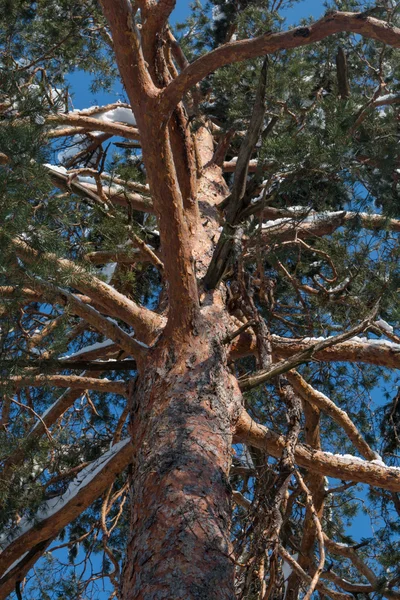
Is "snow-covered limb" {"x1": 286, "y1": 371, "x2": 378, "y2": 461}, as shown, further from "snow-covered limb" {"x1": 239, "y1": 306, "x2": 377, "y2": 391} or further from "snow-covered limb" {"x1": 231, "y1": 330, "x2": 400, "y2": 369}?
"snow-covered limb" {"x1": 239, "y1": 306, "x2": 377, "y2": 391}

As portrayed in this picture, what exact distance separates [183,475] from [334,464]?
1.02 meters

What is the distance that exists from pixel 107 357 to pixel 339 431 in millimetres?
1947

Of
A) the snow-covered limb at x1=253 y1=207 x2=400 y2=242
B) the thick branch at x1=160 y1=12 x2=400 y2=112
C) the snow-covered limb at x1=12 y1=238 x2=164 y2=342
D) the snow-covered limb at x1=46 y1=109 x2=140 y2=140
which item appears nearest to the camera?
the thick branch at x1=160 y1=12 x2=400 y2=112

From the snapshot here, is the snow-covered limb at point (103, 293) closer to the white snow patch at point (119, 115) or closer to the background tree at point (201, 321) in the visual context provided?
the background tree at point (201, 321)

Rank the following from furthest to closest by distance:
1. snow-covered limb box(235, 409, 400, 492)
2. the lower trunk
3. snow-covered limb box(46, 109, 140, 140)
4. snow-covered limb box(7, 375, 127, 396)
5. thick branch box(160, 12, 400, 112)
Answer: snow-covered limb box(46, 109, 140, 140)
snow-covered limb box(7, 375, 127, 396)
snow-covered limb box(235, 409, 400, 492)
thick branch box(160, 12, 400, 112)
the lower trunk

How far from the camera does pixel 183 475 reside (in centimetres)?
277

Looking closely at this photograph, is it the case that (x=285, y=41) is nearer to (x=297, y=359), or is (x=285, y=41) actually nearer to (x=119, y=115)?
(x=297, y=359)

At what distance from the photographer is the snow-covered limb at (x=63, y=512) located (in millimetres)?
3514

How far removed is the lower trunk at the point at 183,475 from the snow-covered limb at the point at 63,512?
0.30m

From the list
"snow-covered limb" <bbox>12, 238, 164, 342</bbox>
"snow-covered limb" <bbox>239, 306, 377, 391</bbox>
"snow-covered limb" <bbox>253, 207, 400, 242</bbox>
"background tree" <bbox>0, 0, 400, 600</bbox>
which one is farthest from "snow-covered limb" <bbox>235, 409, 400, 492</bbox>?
"snow-covered limb" <bbox>253, 207, 400, 242</bbox>

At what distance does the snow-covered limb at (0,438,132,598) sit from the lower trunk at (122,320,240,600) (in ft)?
0.98

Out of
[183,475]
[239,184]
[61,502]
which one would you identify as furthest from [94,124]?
[183,475]

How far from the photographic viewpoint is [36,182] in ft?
10.4

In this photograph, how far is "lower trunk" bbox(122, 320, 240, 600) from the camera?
2410mm
